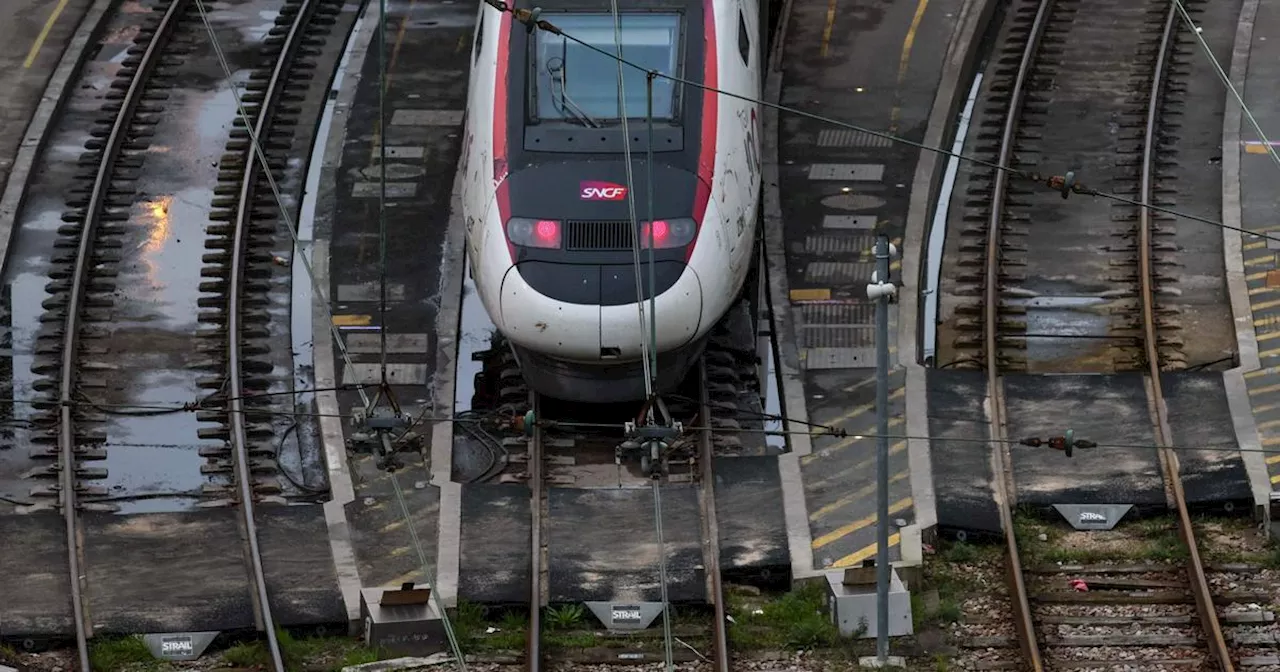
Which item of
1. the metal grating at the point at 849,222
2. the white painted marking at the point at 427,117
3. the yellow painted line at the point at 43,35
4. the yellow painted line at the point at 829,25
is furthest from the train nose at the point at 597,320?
the yellow painted line at the point at 43,35

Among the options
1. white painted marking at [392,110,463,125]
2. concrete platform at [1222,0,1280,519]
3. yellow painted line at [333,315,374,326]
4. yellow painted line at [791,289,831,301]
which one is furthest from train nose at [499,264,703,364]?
white painted marking at [392,110,463,125]

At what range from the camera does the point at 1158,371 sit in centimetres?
2966

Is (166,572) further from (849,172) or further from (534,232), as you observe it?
(849,172)

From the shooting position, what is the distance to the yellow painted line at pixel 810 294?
31625 millimetres

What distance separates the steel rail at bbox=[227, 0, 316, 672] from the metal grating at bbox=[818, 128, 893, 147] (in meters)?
7.42

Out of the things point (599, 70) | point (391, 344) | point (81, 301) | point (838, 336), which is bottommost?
point (838, 336)

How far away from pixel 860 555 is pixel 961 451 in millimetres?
2321

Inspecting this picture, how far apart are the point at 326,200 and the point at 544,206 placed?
690 cm

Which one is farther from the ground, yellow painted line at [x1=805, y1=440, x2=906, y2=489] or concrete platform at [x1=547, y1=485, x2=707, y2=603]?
yellow painted line at [x1=805, y1=440, x2=906, y2=489]

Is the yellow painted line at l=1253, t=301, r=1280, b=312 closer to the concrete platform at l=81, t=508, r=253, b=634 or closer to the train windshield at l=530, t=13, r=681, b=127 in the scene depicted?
the train windshield at l=530, t=13, r=681, b=127

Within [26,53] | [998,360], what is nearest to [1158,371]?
[998,360]

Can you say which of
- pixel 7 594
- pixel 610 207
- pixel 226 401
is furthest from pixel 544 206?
pixel 7 594

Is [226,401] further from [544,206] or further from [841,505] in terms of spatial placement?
[841,505]

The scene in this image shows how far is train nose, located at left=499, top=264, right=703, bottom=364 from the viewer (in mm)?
26500
